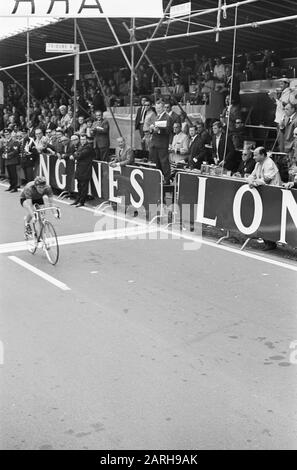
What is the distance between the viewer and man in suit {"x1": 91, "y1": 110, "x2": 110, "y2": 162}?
1688 cm

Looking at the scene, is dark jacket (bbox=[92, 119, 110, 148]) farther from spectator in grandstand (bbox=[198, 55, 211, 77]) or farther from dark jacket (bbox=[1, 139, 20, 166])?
spectator in grandstand (bbox=[198, 55, 211, 77])

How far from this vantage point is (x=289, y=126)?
12.5m

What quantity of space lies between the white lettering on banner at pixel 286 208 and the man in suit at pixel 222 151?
4.09 metres

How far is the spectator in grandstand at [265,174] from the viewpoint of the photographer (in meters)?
9.95

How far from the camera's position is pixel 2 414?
4.34 metres

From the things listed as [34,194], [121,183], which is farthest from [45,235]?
[121,183]


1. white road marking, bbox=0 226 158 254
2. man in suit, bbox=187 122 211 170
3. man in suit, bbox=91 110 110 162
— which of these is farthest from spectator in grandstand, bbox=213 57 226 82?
white road marking, bbox=0 226 158 254

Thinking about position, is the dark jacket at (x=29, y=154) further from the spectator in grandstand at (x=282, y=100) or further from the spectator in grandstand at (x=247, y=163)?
the spectator in grandstand at (x=282, y=100)

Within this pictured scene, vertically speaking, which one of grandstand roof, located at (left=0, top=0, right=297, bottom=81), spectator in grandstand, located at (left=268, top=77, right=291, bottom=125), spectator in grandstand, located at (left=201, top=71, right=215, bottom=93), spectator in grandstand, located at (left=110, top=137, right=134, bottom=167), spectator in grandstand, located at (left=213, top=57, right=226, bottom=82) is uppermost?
Answer: grandstand roof, located at (left=0, top=0, right=297, bottom=81)

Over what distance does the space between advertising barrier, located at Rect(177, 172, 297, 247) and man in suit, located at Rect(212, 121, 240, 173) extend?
2249 mm

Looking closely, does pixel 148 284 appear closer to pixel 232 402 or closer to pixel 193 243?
pixel 193 243

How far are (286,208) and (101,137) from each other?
897 centimetres

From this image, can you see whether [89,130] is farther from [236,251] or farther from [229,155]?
[236,251]

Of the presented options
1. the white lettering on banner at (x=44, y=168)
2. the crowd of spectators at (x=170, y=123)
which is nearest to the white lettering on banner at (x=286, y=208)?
the crowd of spectators at (x=170, y=123)
